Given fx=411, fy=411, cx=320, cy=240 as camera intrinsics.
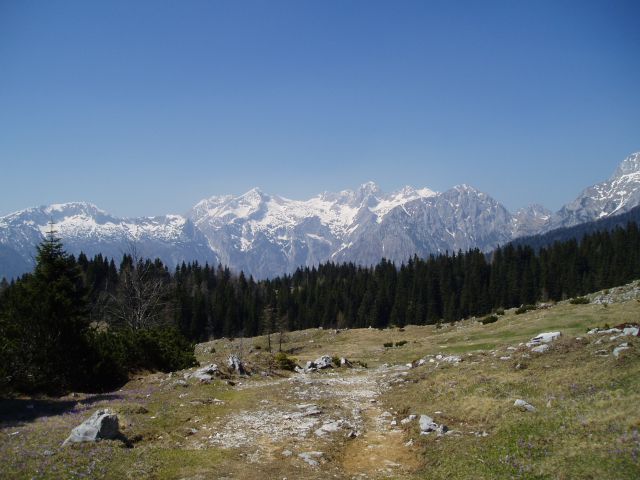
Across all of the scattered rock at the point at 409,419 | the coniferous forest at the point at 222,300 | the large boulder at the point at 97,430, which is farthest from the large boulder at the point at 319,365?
the large boulder at the point at 97,430

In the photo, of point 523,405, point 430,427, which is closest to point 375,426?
point 430,427

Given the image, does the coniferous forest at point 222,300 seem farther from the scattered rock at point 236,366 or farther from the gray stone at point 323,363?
the gray stone at point 323,363

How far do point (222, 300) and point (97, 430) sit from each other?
4833 inches

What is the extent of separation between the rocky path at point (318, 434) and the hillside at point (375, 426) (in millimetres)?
86

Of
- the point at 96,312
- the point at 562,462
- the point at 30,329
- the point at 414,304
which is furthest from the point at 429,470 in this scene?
the point at 414,304

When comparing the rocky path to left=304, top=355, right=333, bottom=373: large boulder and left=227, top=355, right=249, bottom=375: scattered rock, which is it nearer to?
left=227, top=355, right=249, bottom=375: scattered rock

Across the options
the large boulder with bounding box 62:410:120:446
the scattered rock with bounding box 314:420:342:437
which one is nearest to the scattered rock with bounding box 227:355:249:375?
the scattered rock with bounding box 314:420:342:437

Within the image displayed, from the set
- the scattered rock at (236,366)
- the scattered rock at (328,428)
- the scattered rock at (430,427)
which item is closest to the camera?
the scattered rock at (430,427)

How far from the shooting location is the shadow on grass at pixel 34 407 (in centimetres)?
1828

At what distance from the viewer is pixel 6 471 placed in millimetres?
12094

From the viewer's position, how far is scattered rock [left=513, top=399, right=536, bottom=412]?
15548 mm

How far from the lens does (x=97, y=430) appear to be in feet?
48.1

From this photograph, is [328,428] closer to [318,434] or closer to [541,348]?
[318,434]

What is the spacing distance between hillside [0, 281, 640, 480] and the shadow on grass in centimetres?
7
